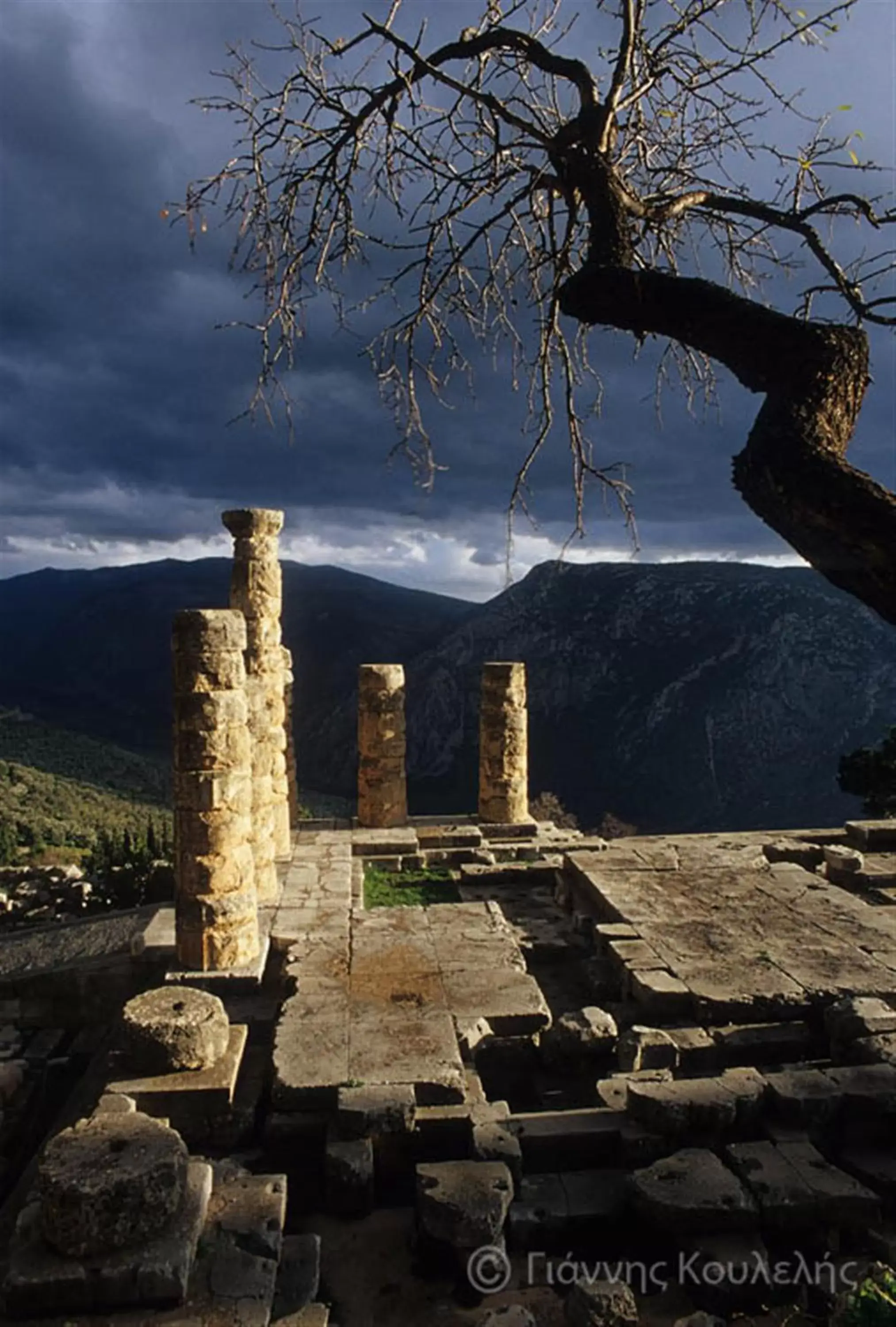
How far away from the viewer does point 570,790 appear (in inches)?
2576

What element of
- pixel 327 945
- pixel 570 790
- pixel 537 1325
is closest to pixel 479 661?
pixel 570 790

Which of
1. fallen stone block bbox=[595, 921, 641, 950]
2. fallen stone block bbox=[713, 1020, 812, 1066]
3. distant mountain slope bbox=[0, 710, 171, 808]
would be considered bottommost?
distant mountain slope bbox=[0, 710, 171, 808]

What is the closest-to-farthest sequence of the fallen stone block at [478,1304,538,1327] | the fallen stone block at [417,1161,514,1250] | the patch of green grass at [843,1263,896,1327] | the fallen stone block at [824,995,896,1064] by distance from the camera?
the patch of green grass at [843,1263,896,1327] < the fallen stone block at [478,1304,538,1327] < the fallen stone block at [417,1161,514,1250] < the fallen stone block at [824,995,896,1064]

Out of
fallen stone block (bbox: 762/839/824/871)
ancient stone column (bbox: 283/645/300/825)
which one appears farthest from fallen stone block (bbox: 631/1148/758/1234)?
ancient stone column (bbox: 283/645/300/825)

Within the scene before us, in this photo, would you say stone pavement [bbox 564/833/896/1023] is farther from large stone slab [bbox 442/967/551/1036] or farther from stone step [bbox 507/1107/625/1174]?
stone step [bbox 507/1107/625/1174]

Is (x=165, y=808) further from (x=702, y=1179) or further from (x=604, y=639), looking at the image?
(x=604, y=639)

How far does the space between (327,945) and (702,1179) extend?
4.81 metres

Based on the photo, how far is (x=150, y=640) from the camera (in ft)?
331

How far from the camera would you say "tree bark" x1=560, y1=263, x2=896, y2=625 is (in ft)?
10.9

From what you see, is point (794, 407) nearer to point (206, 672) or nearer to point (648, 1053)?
point (648, 1053)

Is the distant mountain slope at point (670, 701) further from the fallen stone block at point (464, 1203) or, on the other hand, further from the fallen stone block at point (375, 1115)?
the fallen stone block at point (464, 1203)

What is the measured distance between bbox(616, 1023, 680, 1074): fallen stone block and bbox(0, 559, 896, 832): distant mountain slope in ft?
157

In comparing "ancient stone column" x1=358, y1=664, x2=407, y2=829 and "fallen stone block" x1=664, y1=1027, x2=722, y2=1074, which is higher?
"ancient stone column" x1=358, y1=664, x2=407, y2=829

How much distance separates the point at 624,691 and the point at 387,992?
67.4m
